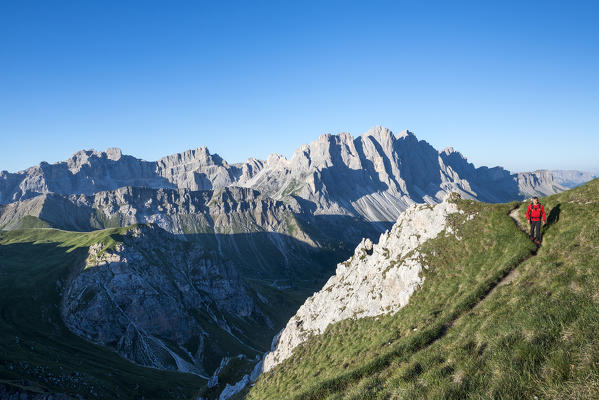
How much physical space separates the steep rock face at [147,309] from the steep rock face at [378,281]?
88.1 m

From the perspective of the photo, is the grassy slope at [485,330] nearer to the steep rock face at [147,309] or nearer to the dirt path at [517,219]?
the dirt path at [517,219]

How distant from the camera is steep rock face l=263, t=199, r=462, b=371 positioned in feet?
140

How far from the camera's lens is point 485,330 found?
1753cm

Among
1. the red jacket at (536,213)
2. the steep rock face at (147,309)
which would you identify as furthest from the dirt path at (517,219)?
the steep rock face at (147,309)

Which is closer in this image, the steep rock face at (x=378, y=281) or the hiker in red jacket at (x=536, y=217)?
the hiker in red jacket at (x=536, y=217)

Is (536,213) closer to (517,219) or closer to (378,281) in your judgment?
(517,219)

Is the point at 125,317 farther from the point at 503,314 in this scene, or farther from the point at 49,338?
the point at 503,314

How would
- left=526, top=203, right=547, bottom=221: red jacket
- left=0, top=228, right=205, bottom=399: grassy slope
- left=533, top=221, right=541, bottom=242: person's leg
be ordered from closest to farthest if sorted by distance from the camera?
left=526, top=203, right=547, bottom=221: red jacket → left=533, top=221, right=541, bottom=242: person's leg → left=0, top=228, right=205, bottom=399: grassy slope

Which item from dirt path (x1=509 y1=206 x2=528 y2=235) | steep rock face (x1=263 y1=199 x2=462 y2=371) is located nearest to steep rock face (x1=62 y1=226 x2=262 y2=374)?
steep rock face (x1=263 y1=199 x2=462 y2=371)

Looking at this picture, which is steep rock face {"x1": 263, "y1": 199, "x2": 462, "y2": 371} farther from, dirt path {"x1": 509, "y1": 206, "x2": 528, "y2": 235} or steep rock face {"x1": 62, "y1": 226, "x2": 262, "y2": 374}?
steep rock face {"x1": 62, "y1": 226, "x2": 262, "y2": 374}

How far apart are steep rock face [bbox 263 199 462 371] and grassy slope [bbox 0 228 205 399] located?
4173cm

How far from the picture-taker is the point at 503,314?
19.3 meters

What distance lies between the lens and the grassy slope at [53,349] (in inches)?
2509

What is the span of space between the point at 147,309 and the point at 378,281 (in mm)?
123568
